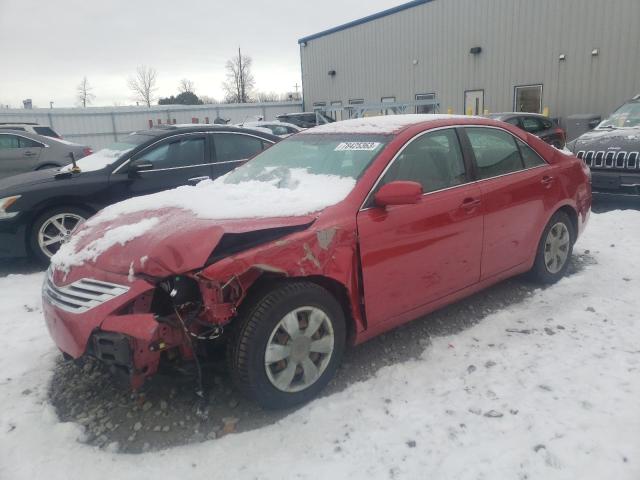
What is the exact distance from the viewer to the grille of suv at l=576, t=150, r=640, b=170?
6998 millimetres

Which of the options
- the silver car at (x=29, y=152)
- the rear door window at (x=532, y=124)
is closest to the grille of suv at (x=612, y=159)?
the rear door window at (x=532, y=124)

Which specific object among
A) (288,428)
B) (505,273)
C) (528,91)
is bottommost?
(288,428)

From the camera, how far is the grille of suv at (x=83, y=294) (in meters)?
2.58

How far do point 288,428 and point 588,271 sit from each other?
11.8ft

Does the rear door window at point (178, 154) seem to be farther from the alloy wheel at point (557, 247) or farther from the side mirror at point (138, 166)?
the alloy wheel at point (557, 247)

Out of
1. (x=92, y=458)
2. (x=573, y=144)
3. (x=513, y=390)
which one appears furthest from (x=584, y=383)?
(x=573, y=144)

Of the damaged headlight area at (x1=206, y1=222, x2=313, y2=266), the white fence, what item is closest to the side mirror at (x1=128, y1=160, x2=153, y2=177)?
the damaged headlight area at (x1=206, y1=222, x2=313, y2=266)

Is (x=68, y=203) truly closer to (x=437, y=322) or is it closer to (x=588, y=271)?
(x=437, y=322)

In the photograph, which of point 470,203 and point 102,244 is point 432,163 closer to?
point 470,203

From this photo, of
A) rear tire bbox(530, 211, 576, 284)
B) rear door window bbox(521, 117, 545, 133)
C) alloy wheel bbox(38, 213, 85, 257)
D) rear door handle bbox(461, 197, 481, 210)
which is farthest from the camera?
rear door window bbox(521, 117, 545, 133)

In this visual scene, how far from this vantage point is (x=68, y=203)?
18.7ft

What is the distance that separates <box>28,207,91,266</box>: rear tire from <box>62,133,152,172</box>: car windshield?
1.95 feet

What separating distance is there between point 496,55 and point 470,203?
16719 mm

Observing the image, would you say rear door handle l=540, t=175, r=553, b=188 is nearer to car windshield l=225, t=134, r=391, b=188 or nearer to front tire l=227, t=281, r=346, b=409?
car windshield l=225, t=134, r=391, b=188
